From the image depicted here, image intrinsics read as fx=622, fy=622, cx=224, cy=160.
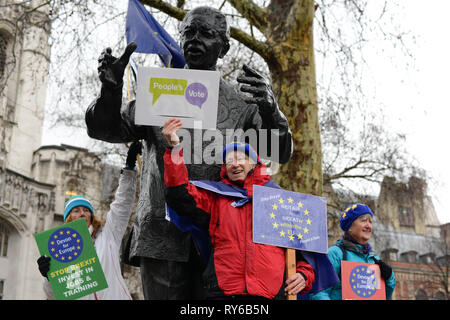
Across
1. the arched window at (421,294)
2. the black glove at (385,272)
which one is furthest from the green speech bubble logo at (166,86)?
the arched window at (421,294)

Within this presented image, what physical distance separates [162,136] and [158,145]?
0.17ft

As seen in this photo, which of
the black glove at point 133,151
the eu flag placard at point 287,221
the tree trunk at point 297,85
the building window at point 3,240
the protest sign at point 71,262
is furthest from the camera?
the building window at point 3,240

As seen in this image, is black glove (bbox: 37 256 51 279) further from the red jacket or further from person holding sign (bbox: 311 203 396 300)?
person holding sign (bbox: 311 203 396 300)

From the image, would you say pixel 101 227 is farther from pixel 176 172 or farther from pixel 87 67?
pixel 87 67

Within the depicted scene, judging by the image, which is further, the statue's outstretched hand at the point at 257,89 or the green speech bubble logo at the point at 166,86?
the statue's outstretched hand at the point at 257,89

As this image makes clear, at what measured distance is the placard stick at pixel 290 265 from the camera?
126 inches

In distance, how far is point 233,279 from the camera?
10.2 feet

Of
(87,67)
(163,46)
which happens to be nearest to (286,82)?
(87,67)

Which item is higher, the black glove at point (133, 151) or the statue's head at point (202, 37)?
the statue's head at point (202, 37)

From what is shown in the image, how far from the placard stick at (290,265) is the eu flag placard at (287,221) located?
0.04 metres

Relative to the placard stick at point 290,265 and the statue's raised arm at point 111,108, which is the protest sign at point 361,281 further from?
the statue's raised arm at point 111,108

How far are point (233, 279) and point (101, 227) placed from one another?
2.55 m

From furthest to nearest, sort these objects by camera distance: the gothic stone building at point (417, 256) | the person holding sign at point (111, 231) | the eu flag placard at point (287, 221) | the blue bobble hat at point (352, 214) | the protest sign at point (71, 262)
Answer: the gothic stone building at point (417, 256) → the blue bobble hat at point (352, 214) → the person holding sign at point (111, 231) → the protest sign at point (71, 262) → the eu flag placard at point (287, 221)

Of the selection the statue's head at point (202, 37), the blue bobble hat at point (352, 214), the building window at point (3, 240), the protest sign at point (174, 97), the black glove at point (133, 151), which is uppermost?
Result: the building window at point (3, 240)
